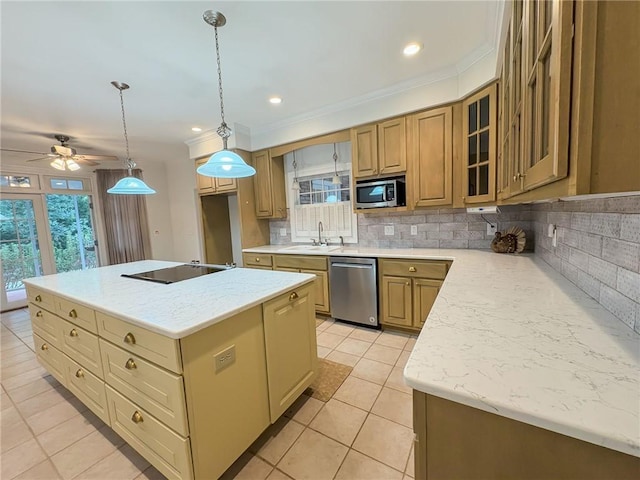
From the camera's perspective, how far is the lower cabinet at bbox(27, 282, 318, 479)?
3.78 ft

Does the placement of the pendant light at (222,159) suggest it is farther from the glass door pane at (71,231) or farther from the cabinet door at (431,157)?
the glass door pane at (71,231)

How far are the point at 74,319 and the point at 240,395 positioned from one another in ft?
4.10

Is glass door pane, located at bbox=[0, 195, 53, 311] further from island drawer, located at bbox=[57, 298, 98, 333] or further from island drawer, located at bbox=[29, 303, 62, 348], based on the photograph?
island drawer, located at bbox=[57, 298, 98, 333]

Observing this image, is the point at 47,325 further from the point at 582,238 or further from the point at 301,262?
the point at 582,238

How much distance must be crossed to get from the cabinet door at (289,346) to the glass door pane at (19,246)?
210 inches

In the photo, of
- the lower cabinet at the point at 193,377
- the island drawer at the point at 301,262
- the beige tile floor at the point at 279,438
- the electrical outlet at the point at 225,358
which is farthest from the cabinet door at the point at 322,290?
the electrical outlet at the point at 225,358

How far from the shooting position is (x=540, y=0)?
83 cm

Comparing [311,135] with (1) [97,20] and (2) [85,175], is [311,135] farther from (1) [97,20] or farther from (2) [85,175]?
(2) [85,175]

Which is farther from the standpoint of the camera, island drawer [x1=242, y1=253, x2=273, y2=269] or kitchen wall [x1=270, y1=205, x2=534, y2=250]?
island drawer [x1=242, y1=253, x2=273, y2=269]

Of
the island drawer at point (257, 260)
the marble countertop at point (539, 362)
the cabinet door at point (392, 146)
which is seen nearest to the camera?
the marble countertop at point (539, 362)

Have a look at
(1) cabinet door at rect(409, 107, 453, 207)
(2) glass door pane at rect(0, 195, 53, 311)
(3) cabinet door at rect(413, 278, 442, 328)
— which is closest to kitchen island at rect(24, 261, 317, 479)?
(3) cabinet door at rect(413, 278, 442, 328)

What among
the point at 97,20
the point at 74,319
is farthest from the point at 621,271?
the point at 97,20

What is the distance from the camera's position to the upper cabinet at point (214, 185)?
12.6 feet

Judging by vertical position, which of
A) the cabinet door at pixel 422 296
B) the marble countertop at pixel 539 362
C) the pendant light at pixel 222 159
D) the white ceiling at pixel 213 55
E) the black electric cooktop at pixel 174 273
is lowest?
the cabinet door at pixel 422 296
